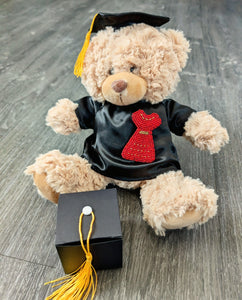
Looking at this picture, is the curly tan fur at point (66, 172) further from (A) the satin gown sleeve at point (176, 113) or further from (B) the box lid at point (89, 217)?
(A) the satin gown sleeve at point (176, 113)

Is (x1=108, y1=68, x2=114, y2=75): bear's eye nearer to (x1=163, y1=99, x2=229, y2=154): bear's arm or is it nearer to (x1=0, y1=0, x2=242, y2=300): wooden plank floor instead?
(x1=163, y1=99, x2=229, y2=154): bear's arm

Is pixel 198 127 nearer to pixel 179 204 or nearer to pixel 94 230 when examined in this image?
pixel 179 204

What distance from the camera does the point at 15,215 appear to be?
0.79 meters

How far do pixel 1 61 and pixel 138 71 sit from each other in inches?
44.9

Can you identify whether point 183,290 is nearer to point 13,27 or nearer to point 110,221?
point 110,221

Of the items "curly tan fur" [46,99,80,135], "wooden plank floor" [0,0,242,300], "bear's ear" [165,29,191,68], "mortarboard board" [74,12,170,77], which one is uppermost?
"mortarboard board" [74,12,170,77]

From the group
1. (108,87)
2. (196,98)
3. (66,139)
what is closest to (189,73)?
(196,98)

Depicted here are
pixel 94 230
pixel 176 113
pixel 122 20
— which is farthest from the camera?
pixel 176 113

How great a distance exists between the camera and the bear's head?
66 centimetres

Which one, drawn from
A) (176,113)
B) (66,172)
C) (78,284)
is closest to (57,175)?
(66,172)

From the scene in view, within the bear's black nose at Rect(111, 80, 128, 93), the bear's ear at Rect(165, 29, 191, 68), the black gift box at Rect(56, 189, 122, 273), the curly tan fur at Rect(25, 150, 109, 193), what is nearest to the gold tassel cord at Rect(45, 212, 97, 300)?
the black gift box at Rect(56, 189, 122, 273)

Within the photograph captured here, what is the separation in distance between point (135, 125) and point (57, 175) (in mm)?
254

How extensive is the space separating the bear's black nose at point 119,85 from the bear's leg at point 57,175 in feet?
0.79

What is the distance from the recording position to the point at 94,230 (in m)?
0.57
